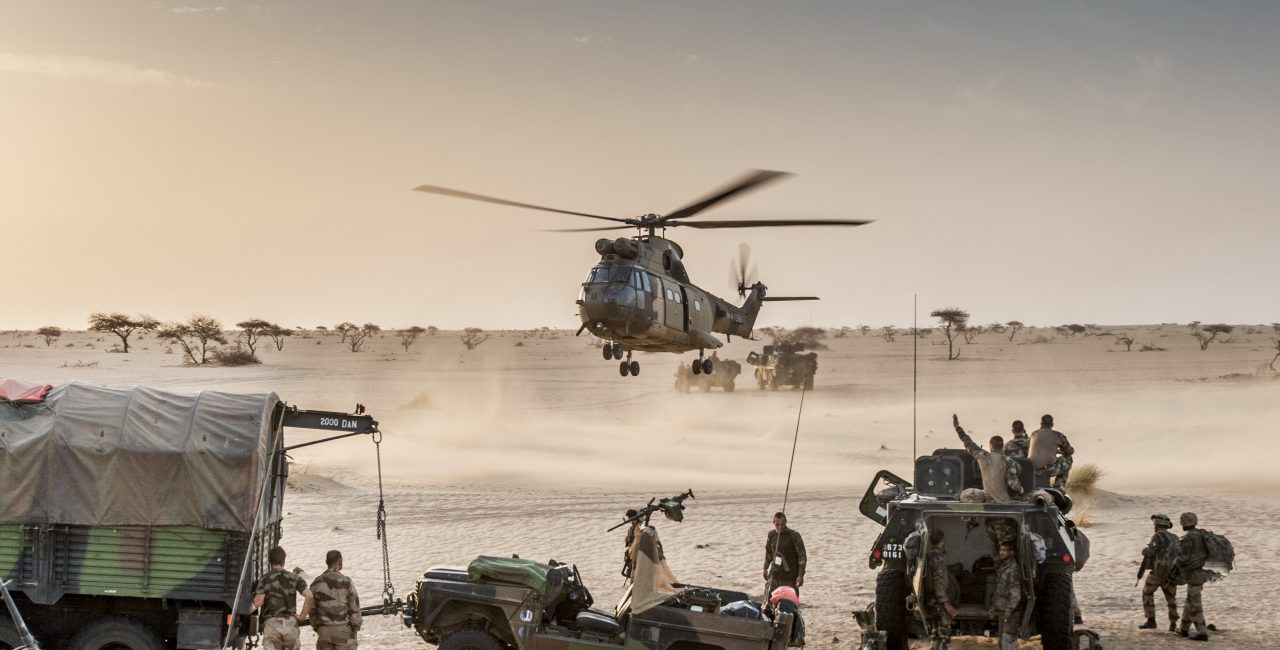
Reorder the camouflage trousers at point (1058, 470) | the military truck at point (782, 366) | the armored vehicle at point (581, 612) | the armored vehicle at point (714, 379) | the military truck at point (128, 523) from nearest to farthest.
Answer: the armored vehicle at point (581, 612), the military truck at point (128, 523), the camouflage trousers at point (1058, 470), the military truck at point (782, 366), the armored vehicle at point (714, 379)

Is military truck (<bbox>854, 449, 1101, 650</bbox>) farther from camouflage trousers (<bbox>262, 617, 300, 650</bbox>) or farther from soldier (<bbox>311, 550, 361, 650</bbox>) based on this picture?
camouflage trousers (<bbox>262, 617, 300, 650</bbox>)

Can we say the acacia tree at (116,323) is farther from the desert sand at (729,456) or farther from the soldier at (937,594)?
the soldier at (937,594)

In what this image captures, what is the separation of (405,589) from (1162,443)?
3150cm

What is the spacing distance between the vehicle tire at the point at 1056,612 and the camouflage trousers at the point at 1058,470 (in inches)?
143

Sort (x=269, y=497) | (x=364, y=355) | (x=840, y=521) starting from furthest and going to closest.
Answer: (x=364, y=355) → (x=840, y=521) → (x=269, y=497)

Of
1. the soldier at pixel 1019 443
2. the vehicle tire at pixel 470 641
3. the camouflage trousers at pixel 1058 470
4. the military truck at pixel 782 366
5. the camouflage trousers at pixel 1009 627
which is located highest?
the military truck at pixel 782 366

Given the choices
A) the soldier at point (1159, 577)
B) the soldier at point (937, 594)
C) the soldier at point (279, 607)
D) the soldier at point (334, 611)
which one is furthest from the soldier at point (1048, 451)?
the soldier at point (279, 607)

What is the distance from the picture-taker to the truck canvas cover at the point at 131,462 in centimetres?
1146

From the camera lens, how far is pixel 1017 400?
5741 centimetres

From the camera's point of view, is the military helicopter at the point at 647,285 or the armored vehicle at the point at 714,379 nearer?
the military helicopter at the point at 647,285

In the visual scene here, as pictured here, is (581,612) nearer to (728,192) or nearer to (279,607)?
(279,607)

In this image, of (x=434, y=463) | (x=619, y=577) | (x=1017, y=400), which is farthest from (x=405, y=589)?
(x=1017, y=400)

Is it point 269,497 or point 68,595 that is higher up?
point 269,497

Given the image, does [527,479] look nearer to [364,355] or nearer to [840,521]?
[840,521]
